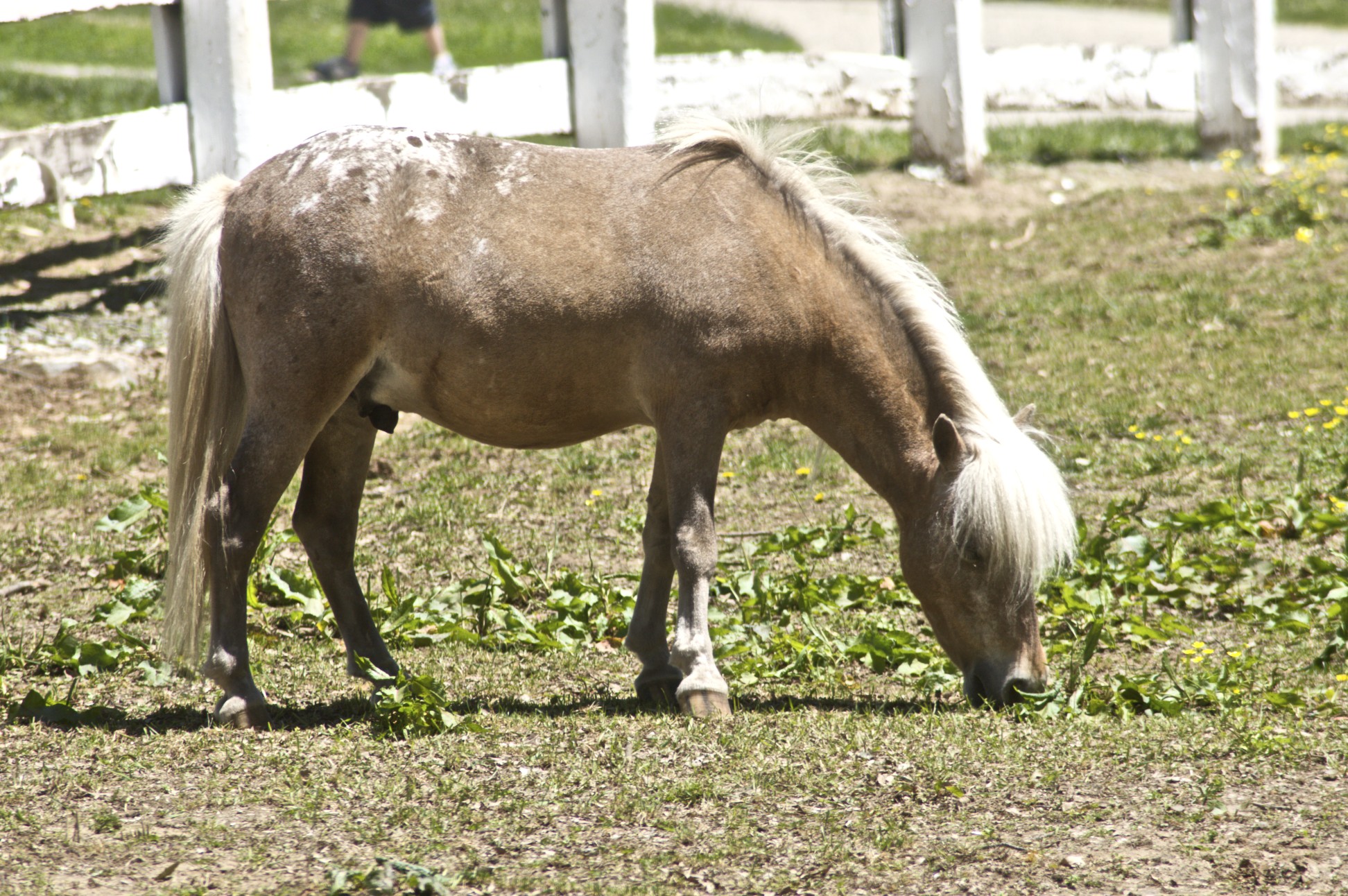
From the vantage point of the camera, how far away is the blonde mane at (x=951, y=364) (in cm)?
422

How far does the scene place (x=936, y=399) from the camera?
14.4ft

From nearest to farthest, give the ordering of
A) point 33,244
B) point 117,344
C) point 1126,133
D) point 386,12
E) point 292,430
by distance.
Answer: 1. point 292,430
2. point 117,344
3. point 33,244
4. point 1126,133
5. point 386,12

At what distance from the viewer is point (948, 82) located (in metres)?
10.9

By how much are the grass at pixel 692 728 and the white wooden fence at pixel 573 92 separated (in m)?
1.54

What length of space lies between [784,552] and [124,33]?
1596 cm

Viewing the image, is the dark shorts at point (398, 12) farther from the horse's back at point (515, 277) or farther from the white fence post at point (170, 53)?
the horse's back at point (515, 277)

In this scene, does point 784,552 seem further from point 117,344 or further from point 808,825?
point 117,344

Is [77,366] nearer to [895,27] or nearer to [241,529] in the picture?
[241,529]

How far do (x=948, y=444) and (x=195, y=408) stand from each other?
227 centimetres

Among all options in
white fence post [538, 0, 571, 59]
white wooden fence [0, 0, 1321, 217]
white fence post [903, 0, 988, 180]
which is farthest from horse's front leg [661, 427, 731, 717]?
white fence post [903, 0, 988, 180]

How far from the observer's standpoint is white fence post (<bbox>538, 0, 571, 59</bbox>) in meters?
9.66

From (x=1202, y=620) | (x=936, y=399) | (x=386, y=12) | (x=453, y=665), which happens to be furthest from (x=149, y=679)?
(x=386, y=12)

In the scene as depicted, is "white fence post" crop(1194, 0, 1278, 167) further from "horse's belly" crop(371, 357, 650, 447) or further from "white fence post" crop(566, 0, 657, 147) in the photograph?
"horse's belly" crop(371, 357, 650, 447)

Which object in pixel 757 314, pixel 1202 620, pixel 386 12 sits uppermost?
pixel 386 12
